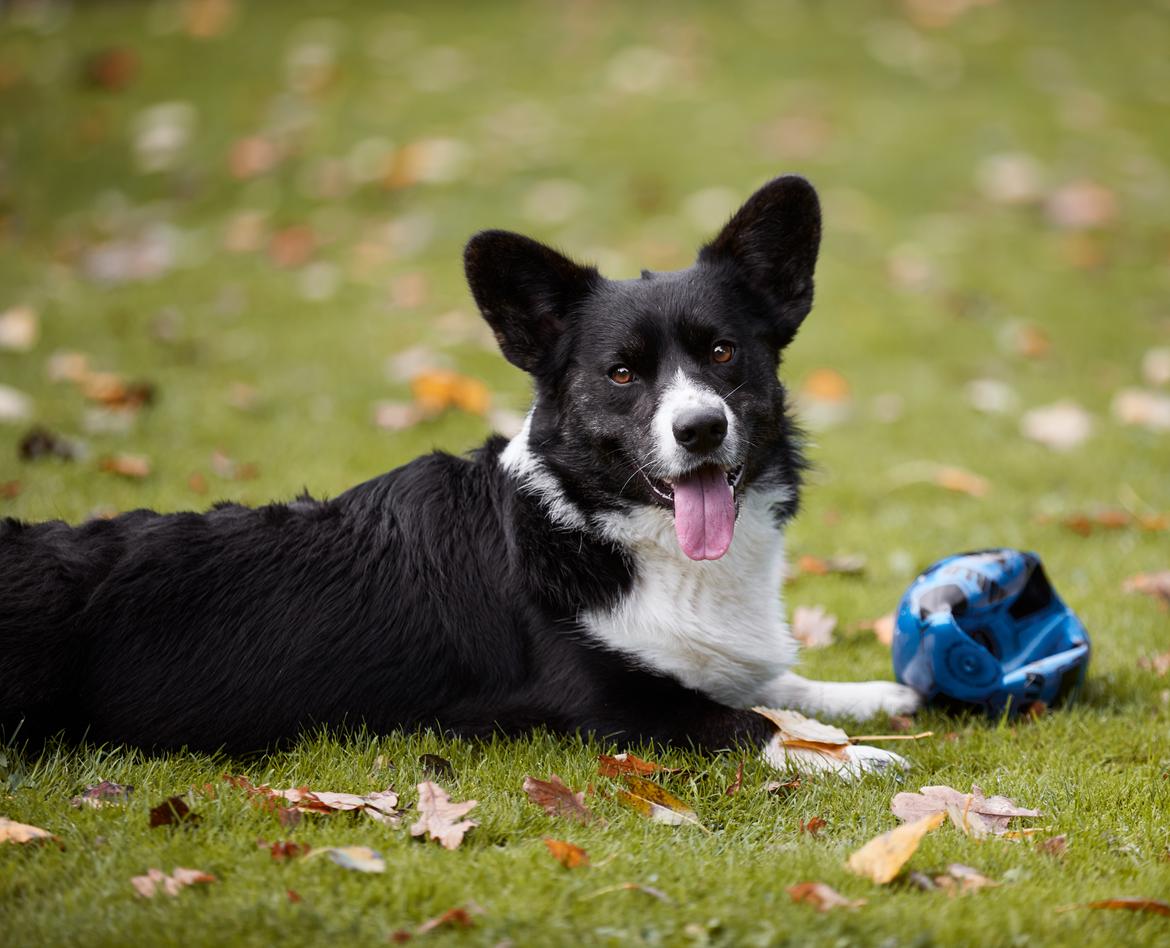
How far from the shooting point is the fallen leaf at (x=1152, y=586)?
500 centimetres

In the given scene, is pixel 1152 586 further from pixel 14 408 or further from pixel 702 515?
pixel 14 408

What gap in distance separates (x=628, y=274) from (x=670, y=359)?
537cm

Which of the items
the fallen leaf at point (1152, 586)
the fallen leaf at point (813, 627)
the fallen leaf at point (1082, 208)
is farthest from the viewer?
the fallen leaf at point (1082, 208)

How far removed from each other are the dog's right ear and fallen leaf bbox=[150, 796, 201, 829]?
1.67m

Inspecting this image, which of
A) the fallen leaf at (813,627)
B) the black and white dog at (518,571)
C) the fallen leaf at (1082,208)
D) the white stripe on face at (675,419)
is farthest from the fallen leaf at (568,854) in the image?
the fallen leaf at (1082,208)

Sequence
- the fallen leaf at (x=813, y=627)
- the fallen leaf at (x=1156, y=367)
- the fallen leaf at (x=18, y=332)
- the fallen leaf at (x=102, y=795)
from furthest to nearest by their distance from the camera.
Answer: the fallen leaf at (x=1156, y=367) → the fallen leaf at (x=18, y=332) → the fallen leaf at (x=813, y=627) → the fallen leaf at (x=102, y=795)

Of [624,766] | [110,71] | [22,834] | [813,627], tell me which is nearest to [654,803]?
[624,766]

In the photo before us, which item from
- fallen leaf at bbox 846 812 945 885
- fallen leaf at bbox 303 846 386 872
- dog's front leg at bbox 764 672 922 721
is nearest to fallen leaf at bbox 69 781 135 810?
fallen leaf at bbox 303 846 386 872

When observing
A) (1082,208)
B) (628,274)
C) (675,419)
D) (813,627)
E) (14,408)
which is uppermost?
(1082,208)

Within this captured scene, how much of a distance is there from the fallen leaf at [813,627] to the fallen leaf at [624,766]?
1.40 metres

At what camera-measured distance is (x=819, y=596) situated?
16.7 ft

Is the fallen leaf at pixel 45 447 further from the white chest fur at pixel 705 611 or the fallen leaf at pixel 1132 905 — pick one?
the fallen leaf at pixel 1132 905

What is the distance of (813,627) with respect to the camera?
481 centimetres

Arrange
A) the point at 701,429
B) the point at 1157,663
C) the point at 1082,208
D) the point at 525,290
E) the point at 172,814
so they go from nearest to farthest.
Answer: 1. the point at 172,814
2. the point at 701,429
3. the point at 525,290
4. the point at 1157,663
5. the point at 1082,208
